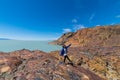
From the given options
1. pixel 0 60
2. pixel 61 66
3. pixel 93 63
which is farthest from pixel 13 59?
pixel 93 63

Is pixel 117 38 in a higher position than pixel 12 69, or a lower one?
higher

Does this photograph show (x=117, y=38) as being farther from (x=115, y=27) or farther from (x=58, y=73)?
(x=58, y=73)

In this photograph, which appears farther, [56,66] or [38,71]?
[56,66]

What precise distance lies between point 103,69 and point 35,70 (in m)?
10.1

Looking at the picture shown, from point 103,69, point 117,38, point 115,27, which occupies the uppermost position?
point 115,27

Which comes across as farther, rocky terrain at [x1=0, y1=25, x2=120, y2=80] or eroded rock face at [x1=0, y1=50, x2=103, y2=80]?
rocky terrain at [x1=0, y1=25, x2=120, y2=80]

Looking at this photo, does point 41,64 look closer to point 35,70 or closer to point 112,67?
point 35,70

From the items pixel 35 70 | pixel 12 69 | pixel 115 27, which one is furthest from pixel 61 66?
pixel 115 27

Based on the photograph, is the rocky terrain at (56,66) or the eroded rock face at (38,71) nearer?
the eroded rock face at (38,71)

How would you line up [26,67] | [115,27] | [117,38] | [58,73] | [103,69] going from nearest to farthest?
[58,73] → [26,67] → [103,69] → [117,38] → [115,27]

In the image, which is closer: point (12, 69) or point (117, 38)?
point (12, 69)

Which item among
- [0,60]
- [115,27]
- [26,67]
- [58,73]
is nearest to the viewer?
[58,73]

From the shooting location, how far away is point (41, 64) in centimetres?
1541

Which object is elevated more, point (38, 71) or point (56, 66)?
point (56, 66)
